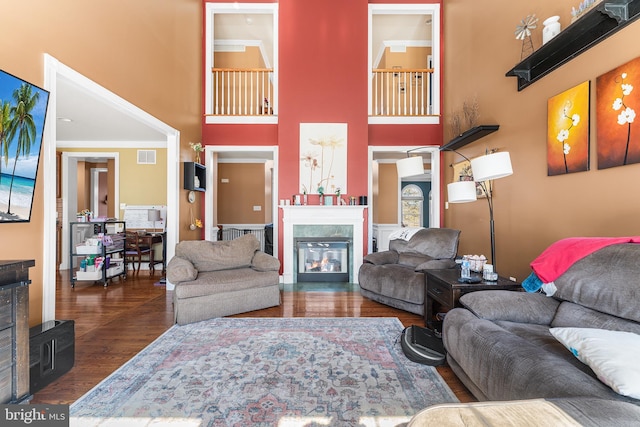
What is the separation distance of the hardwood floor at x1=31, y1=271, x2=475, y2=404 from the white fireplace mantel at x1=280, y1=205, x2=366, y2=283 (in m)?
0.56

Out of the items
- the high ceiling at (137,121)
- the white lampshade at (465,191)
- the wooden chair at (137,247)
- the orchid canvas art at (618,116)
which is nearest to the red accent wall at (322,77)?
the high ceiling at (137,121)

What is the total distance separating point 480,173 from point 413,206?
7615 mm

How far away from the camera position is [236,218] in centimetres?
807

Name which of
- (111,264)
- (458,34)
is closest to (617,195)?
(458,34)

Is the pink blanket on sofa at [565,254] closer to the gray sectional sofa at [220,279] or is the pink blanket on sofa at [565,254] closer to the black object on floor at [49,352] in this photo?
the gray sectional sofa at [220,279]

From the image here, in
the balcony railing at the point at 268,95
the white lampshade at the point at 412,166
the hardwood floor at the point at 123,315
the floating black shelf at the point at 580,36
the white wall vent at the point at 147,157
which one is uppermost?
the balcony railing at the point at 268,95

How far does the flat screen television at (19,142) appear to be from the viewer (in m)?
1.80

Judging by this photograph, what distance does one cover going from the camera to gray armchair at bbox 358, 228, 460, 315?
130 inches

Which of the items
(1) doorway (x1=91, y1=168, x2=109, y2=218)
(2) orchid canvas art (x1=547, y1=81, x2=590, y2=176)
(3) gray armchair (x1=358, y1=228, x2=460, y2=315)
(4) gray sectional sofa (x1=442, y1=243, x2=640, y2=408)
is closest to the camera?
(4) gray sectional sofa (x1=442, y1=243, x2=640, y2=408)

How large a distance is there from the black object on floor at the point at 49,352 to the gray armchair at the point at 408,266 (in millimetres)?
3015

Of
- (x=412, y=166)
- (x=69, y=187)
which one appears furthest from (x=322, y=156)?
(x=69, y=187)

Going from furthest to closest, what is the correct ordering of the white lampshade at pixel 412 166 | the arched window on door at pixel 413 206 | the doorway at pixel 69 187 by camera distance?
1. the arched window on door at pixel 413 206
2. the doorway at pixel 69 187
3. the white lampshade at pixel 412 166

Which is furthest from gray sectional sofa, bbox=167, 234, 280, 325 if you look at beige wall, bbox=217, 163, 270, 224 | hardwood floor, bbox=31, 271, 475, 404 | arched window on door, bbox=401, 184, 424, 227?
arched window on door, bbox=401, 184, 424, 227

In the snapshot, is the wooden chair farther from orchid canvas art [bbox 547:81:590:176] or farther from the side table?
orchid canvas art [bbox 547:81:590:176]
